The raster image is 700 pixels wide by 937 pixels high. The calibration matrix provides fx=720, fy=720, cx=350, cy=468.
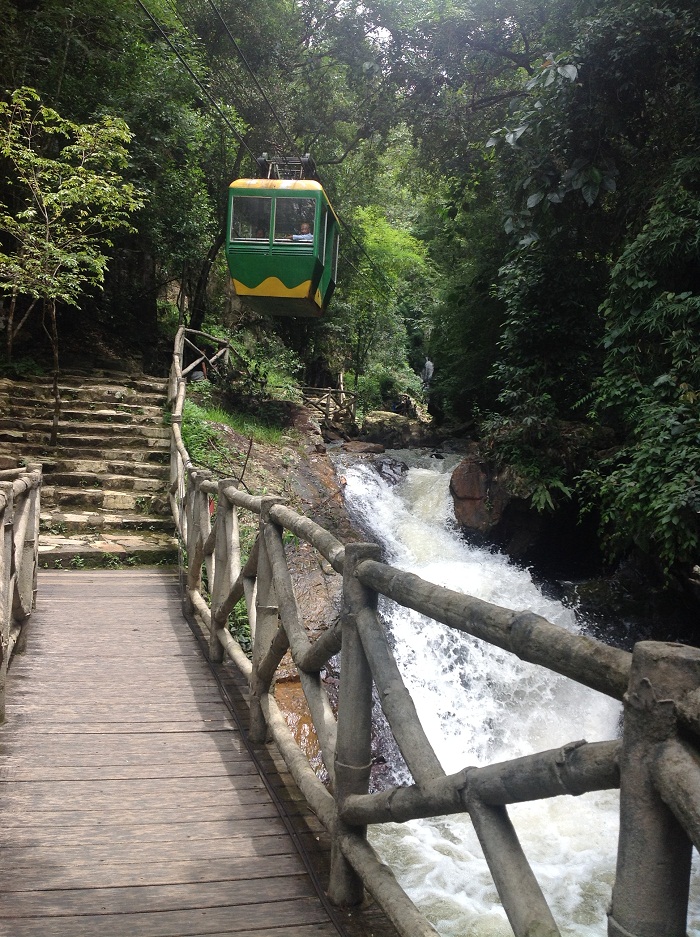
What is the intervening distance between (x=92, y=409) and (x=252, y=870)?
34.0 feet

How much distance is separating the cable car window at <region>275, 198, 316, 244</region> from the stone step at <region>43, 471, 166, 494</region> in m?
4.29

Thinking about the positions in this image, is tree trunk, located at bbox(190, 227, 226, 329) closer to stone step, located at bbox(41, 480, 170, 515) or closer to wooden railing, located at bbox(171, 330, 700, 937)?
stone step, located at bbox(41, 480, 170, 515)

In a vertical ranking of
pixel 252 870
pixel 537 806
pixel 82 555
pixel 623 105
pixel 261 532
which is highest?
pixel 623 105

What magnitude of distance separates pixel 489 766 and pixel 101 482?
9.21 m

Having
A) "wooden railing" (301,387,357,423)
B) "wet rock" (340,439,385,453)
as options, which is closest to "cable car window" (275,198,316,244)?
"wet rock" (340,439,385,453)

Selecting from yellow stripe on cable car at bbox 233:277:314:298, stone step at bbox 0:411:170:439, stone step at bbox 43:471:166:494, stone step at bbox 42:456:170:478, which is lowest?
stone step at bbox 43:471:166:494

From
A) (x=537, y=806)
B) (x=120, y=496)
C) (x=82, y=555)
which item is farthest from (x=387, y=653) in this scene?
(x=120, y=496)

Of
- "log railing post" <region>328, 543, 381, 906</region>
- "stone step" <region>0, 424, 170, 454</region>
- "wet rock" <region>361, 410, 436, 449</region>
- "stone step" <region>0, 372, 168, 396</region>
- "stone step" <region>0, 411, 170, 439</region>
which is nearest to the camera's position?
"log railing post" <region>328, 543, 381, 906</region>

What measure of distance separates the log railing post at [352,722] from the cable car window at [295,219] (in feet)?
31.3

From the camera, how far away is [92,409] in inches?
464

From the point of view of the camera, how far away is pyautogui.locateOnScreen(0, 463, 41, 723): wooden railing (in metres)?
3.70

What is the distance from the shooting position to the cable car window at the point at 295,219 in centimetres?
1107

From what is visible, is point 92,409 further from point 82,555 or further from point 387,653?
point 387,653

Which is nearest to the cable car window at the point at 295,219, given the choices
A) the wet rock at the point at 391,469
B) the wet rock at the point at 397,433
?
the wet rock at the point at 391,469
